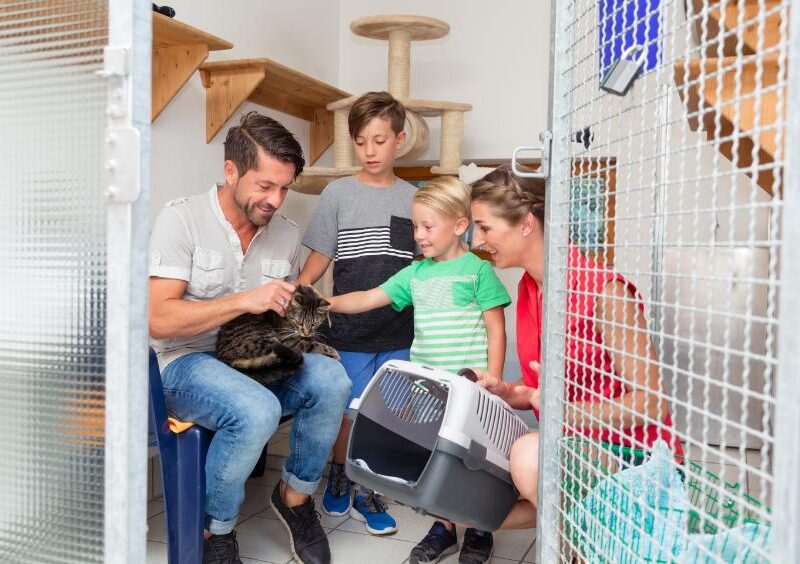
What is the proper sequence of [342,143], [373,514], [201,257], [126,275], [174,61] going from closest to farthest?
[126,275]
[201,257]
[373,514]
[174,61]
[342,143]

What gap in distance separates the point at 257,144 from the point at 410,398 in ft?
2.52

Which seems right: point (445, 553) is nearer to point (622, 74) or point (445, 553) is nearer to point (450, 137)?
point (622, 74)

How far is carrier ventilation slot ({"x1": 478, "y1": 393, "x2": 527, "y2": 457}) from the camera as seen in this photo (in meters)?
1.44

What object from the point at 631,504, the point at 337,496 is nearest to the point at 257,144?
the point at 337,496

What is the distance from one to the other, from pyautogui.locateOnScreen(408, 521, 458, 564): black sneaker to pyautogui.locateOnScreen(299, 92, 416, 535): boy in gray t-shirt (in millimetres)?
366

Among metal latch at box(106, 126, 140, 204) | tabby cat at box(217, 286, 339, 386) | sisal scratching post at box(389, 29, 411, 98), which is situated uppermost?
sisal scratching post at box(389, 29, 411, 98)

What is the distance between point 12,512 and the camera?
1125mm

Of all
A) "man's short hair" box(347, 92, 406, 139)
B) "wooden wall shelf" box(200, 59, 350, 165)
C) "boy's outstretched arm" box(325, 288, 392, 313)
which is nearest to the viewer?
"boy's outstretched arm" box(325, 288, 392, 313)

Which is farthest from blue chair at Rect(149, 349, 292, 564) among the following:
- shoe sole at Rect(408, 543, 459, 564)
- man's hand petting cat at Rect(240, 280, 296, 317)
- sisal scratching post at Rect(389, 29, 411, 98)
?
sisal scratching post at Rect(389, 29, 411, 98)

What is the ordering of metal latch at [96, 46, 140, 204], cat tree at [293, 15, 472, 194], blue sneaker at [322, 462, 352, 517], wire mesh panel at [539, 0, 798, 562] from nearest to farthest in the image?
wire mesh panel at [539, 0, 798, 562]
metal latch at [96, 46, 140, 204]
blue sneaker at [322, 462, 352, 517]
cat tree at [293, 15, 472, 194]

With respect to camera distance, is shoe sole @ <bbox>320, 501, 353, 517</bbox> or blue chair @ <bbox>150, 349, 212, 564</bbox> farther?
shoe sole @ <bbox>320, 501, 353, 517</bbox>

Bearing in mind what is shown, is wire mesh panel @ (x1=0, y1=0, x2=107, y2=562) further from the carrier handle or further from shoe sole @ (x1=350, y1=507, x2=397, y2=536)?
shoe sole @ (x1=350, y1=507, x2=397, y2=536)

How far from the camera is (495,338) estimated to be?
6.42ft

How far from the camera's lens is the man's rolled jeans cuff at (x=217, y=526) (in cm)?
170
